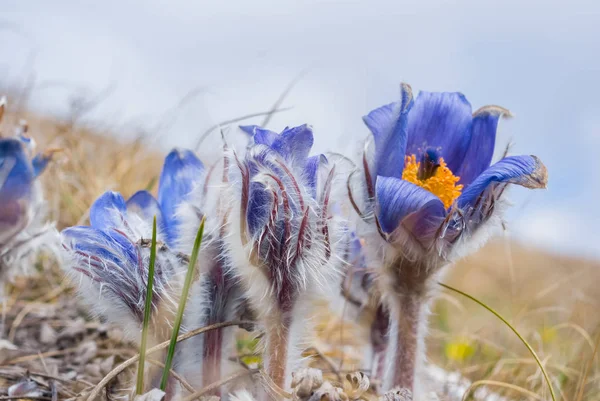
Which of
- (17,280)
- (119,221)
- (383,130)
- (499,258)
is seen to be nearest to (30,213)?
(119,221)

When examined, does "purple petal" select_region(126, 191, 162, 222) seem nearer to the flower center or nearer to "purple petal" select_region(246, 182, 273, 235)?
"purple petal" select_region(246, 182, 273, 235)

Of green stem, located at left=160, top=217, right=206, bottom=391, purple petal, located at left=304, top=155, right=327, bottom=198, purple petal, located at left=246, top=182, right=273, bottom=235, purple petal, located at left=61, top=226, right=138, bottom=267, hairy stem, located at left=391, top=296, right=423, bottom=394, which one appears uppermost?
purple petal, located at left=304, top=155, right=327, bottom=198

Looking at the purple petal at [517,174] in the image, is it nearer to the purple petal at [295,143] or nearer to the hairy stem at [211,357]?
the purple petal at [295,143]

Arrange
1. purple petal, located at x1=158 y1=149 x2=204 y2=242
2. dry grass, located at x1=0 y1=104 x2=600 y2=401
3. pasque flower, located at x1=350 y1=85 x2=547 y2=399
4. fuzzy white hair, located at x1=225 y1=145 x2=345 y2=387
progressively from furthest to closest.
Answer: dry grass, located at x1=0 y1=104 x2=600 y2=401 → purple petal, located at x1=158 y1=149 x2=204 y2=242 → pasque flower, located at x1=350 y1=85 x2=547 y2=399 → fuzzy white hair, located at x1=225 y1=145 x2=345 y2=387

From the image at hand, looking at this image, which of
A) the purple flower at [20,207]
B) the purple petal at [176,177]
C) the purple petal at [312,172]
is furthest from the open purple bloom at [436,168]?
the purple flower at [20,207]

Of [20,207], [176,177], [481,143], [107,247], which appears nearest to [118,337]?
[20,207]

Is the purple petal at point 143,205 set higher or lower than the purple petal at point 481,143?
lower

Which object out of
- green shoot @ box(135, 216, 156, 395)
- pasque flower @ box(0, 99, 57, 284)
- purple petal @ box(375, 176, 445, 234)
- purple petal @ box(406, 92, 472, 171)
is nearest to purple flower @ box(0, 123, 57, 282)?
pasque flower @ box(0, 99, 57, 284)
